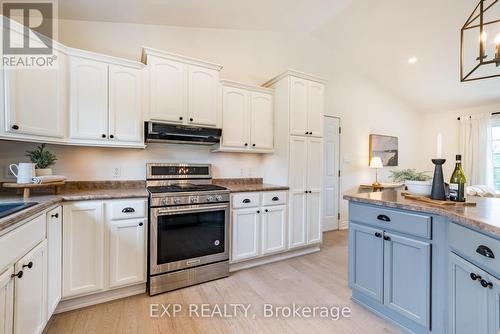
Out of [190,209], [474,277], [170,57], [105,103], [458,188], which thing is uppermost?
[170,57]

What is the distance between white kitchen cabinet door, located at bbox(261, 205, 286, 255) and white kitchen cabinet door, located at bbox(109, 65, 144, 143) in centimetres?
171

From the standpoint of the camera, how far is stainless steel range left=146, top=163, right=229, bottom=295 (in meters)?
2.17

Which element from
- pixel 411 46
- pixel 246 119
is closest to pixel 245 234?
pixel 246 119

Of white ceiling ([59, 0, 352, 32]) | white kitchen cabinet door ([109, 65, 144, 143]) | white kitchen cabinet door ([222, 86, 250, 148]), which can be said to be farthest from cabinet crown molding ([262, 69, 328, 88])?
white kitchen cabinet door ([109, 65, 144, 143])

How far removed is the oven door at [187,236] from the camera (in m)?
2.17

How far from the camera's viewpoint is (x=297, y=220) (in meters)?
3.10

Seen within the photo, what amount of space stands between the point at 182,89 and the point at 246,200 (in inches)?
57.9

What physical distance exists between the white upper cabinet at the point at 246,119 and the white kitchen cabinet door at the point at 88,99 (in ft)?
4.17

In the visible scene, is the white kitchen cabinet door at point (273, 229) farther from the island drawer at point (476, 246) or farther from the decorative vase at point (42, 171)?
the decorative vase at point (42, 171)

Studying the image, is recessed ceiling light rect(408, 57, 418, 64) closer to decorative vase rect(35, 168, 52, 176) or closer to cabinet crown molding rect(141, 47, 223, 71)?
cabinet crown molding rect(141, 47, 223, 71)

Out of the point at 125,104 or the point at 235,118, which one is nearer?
the point at 125,104

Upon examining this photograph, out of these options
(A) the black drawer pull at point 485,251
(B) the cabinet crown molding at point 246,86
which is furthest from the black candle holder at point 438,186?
(B) the cabinet crown molding at point 246,86

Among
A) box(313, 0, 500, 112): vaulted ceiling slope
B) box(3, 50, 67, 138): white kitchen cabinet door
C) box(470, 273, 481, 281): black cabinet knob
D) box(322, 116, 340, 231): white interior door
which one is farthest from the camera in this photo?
box(322, 116, 340, 231): white interior door

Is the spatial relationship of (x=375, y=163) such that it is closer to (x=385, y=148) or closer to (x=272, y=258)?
(x=385, y=148)
